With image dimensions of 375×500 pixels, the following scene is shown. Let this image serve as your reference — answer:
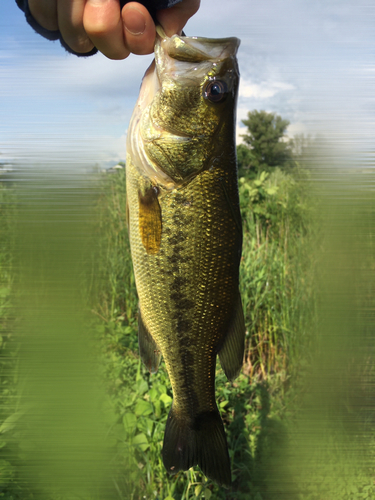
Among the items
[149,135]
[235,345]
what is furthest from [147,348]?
[149,135]

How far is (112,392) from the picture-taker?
2.43m

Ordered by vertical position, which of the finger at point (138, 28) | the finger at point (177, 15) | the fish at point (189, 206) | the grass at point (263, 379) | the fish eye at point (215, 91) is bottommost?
the grass at point (263, 379)

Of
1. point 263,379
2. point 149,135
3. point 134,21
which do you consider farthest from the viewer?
point 263,379

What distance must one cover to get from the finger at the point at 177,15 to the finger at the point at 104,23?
15cm

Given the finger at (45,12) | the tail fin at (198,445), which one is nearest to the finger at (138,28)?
the finger at (45,12)

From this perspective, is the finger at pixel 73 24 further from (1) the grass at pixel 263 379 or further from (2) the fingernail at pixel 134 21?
(1) the grass at pixel 263 379

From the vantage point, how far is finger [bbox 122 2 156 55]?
3.53 feet

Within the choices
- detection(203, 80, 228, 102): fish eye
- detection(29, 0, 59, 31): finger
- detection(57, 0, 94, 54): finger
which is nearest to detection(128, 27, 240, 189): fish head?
detection(203, 80, 228, 102): fish eye

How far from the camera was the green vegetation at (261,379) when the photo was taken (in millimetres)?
1979

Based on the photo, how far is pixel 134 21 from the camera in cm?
109

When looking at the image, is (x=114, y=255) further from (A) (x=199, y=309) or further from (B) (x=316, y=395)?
(A) (x=199, y=309)

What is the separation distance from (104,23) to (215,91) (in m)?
0.40

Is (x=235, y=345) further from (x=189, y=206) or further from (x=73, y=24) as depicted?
(x=73, y=24)

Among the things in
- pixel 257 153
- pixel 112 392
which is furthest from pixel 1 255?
pixel 257 153
